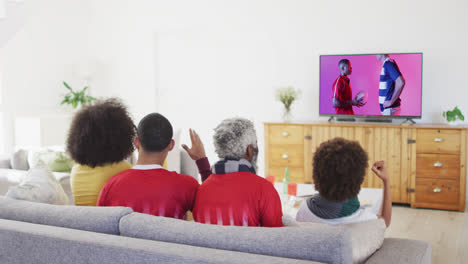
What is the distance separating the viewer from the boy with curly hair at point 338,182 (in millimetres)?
1819

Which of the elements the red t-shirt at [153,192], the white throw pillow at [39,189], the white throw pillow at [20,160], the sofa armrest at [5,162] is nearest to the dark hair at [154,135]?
the red t-shirt at [153,192]

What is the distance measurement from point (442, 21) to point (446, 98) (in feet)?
2.64

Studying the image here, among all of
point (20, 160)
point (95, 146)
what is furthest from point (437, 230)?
point (20, 160)

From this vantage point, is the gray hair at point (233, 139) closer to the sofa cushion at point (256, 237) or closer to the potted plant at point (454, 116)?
the sofa cushion at point (256, 237)

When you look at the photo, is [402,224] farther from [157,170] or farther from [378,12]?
[157,170]

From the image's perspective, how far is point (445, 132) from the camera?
4520mm

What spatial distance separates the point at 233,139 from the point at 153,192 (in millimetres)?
402

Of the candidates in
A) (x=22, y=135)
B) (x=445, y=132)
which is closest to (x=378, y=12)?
(x=445, y=132)

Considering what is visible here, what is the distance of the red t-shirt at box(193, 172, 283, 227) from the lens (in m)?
1.82

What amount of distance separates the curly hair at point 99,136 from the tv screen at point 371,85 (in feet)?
11.0

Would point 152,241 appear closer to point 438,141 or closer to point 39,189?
point 39,189

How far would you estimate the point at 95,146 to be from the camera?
88.5 inches

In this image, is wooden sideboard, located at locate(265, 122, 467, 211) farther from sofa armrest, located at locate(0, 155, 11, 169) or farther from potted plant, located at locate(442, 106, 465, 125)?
sofa armrest, located at locate(0, 155, 11, 169)

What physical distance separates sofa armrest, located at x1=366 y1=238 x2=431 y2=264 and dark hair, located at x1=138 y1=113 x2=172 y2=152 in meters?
0.99
